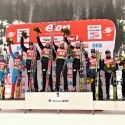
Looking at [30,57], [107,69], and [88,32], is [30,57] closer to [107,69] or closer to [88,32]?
[88,32]

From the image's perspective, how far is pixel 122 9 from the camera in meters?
26.8

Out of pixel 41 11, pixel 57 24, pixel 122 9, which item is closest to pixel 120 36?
pixel 122 9

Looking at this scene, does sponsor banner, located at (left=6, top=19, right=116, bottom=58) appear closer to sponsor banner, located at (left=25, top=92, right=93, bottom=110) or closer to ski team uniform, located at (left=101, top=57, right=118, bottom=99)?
ski team uniform, located at (left=101, top=57, right=118, bottom=99)

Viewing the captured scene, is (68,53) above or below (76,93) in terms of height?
above

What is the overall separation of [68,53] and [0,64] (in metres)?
1.80

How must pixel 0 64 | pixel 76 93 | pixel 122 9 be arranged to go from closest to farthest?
pixel 76 93 → pixel 0 64 → pixel 122 9

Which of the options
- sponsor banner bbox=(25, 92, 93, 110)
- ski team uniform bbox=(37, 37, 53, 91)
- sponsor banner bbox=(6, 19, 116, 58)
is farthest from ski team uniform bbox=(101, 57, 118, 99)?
ski team uniform bbox=(37, 37, 53, 91)

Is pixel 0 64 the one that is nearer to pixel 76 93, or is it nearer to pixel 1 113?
pixel 1 113
